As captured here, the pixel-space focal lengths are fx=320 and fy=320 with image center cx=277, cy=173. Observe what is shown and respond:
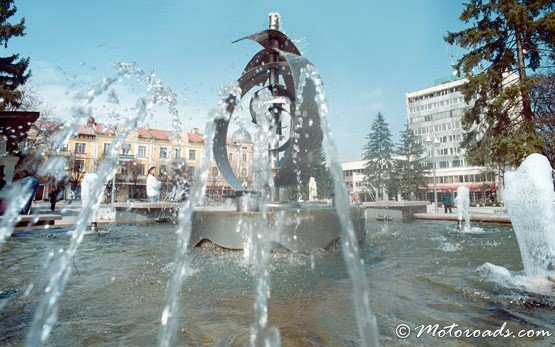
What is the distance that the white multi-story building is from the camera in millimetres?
55219

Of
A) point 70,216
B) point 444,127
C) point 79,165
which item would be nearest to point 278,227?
point 70,216

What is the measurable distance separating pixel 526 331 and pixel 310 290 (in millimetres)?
1893

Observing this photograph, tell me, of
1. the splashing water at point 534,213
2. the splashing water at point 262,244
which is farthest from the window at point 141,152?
the splashing water at point 534,213

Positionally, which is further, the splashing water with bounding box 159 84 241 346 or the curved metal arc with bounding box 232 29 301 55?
the curved metal arc with bounding box 232 29 301 55

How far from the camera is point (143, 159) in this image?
5331 centimetres

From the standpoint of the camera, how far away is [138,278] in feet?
13.4

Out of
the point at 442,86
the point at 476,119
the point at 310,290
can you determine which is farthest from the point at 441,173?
the point at 310,290

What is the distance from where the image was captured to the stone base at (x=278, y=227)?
5582mm

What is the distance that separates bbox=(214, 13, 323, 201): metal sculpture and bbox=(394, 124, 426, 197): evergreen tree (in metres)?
40.1

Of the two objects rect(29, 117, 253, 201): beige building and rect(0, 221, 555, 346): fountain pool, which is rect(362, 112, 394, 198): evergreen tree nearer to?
rect(29, 117, 253, 201): beige building

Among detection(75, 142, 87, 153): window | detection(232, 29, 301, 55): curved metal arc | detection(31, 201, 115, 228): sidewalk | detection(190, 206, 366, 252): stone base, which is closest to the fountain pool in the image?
detection(190, 206, 366, 252): stone base

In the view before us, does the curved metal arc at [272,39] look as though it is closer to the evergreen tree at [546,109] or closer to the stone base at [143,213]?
the stone base at [143,213]

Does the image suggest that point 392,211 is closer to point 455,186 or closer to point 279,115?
point 279,115

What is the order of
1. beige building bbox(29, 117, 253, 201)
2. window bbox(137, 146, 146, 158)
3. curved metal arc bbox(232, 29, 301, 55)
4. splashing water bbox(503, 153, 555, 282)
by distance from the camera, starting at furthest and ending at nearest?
window bbox(137, 146, 146, 158) → beige building bbox(29, 117, 253, 201) → curved metal arc bbox(232, 29, 301, 55) → splashing water bbox(503, 153, 555, 282)
